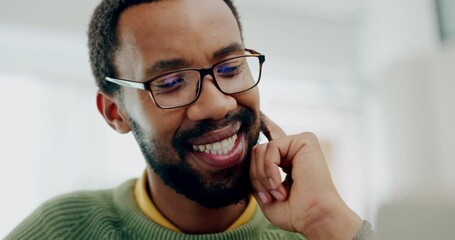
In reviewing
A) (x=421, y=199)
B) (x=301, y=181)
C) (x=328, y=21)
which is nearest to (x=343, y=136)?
(x=328, y=21)

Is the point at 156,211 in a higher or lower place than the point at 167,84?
lower

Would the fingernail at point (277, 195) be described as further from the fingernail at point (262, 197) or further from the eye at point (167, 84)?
the eye at point (167, 84)

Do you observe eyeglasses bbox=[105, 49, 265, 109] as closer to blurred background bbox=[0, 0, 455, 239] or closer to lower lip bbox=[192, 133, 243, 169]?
lower lip bbox=[192, 133, 243, 169]

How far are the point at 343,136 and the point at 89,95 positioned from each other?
86 centimetres

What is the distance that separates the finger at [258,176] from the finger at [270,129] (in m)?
0.07

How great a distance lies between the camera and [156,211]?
34.0 inches

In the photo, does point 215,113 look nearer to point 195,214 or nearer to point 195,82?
point 195,82

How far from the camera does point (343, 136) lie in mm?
1589

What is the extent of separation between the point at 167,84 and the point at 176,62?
0.12 ft

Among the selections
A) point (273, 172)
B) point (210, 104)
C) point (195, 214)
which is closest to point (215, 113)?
point (210, 104)

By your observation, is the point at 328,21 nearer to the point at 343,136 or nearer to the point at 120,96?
the point at 343,136

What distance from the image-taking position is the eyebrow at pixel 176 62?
2.31 ft

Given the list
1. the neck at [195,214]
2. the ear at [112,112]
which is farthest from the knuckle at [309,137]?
the ear at [112,112]

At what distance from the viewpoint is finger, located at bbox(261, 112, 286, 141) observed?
792 mm
